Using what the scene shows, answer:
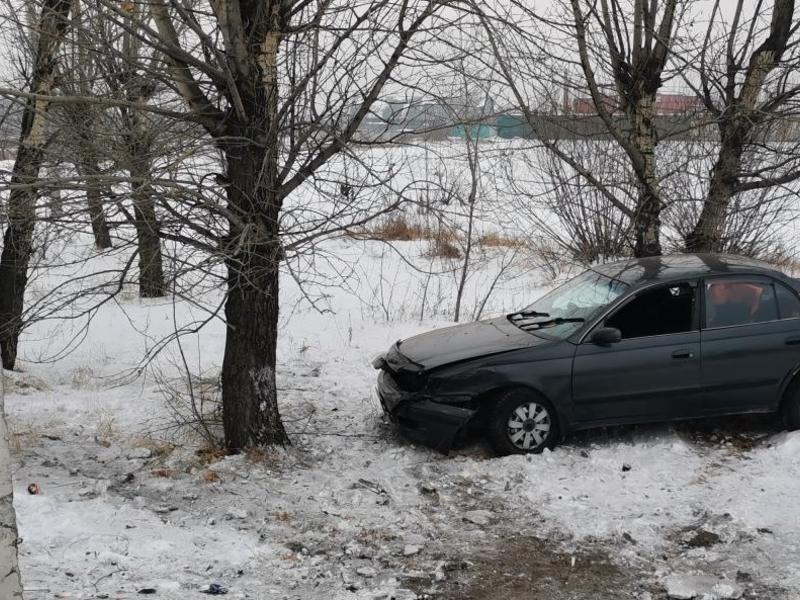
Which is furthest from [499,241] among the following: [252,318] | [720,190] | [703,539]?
[703,539]

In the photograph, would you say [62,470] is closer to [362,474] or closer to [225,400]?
[225,400]

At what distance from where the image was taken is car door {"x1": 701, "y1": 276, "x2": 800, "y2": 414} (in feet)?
22.7

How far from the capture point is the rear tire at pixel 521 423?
6.58m

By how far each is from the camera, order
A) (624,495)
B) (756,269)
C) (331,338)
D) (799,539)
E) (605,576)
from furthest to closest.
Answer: (331,338), (756,269), (624,495), (799,539), (605,576)

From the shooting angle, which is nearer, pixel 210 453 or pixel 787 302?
pixel 210 453

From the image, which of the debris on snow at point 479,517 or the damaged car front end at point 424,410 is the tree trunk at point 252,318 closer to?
the damaged car front end at point 424,410

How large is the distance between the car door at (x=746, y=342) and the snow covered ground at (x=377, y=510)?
0.46 metres

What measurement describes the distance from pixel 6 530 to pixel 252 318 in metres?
4.08

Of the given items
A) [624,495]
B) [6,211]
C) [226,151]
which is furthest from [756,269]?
[6,211]

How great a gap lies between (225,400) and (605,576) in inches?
137

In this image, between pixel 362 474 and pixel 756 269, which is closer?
pixel 362 474

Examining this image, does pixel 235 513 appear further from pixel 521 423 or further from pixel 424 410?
pixel 521 423

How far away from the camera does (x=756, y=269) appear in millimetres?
7195

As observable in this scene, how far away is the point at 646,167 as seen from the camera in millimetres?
8914
